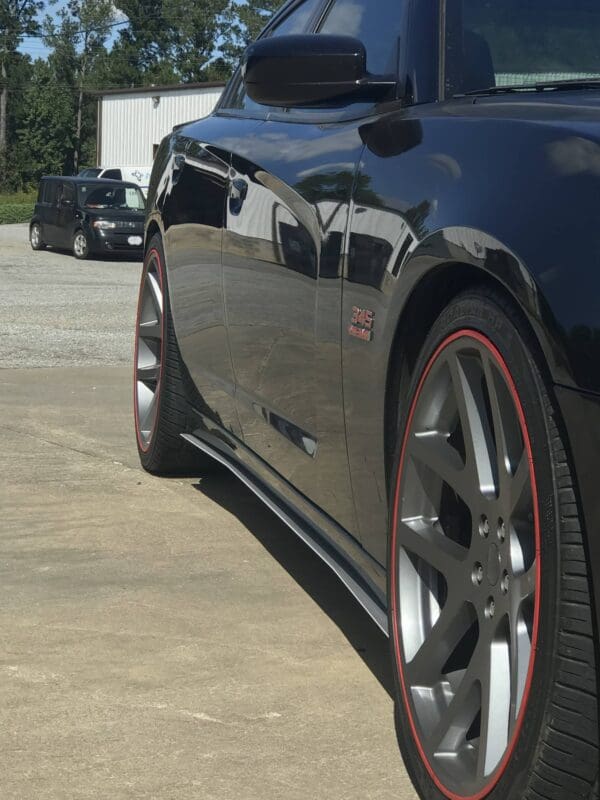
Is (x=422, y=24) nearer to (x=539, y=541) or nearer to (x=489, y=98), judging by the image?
(x=489, y=98)

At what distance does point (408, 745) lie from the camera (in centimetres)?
249

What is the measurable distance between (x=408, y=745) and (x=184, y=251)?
2430mm

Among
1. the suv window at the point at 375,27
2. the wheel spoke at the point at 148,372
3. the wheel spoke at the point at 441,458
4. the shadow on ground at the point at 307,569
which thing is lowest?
the shadow on ground at the point at 307,569

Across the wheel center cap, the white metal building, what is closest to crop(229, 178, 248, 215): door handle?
the wheel center cap

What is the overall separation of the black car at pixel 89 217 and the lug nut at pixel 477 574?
2207cm

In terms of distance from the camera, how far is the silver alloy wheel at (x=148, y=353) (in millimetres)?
5188

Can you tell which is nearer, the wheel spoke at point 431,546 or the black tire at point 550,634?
the black tire at point 550,634

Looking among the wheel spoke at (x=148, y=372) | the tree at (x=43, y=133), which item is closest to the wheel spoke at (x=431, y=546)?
the wheel spoke at (x=148, y=372)

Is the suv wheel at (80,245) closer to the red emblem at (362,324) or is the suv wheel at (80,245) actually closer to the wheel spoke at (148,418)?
the wheel spoke at (148,418)

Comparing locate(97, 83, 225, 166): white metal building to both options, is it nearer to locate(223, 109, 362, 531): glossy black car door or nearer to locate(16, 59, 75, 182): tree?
locate(16, 59, 75, 182): tree

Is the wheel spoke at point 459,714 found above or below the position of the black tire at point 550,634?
below

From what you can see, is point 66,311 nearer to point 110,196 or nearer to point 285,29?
point 285,29

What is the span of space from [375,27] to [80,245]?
2185 cm

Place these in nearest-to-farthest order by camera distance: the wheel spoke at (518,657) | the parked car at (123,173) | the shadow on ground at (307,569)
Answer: the wheel spoke at (518,657) → the shadow on ground at (307,569) → the parked car at (123,173)
